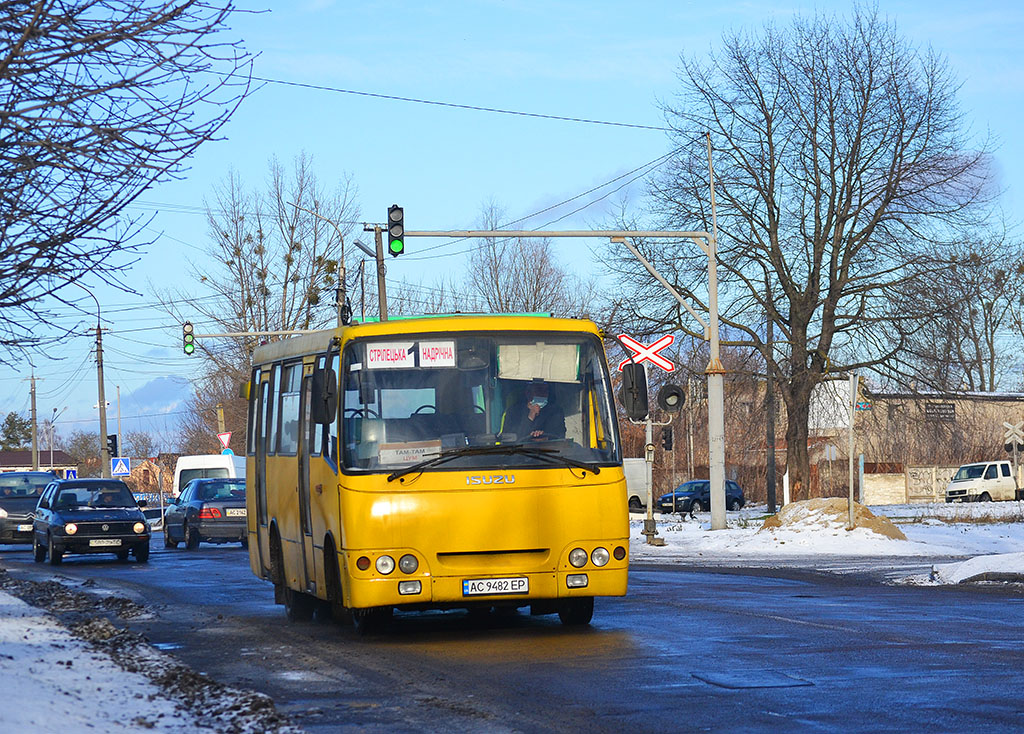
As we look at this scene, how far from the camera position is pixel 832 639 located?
12047 mm

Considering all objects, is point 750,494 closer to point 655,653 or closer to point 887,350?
point 887,350

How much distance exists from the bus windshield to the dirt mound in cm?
1653

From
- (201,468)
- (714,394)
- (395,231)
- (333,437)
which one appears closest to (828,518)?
(714,394)

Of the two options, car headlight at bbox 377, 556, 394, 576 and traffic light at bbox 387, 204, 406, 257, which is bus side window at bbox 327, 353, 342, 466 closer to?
car headlight at bbox 377, 556, 394, 576

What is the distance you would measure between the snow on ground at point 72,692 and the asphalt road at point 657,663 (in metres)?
0.75

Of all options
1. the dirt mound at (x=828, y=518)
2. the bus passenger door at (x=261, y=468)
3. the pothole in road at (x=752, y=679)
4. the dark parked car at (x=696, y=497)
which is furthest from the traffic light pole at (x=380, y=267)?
the dark parked car at (x=696, y=497)

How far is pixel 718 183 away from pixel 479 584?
3054 cm

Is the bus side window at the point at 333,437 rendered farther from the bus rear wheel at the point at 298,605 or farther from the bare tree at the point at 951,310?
the bare tree at the point at 951,310

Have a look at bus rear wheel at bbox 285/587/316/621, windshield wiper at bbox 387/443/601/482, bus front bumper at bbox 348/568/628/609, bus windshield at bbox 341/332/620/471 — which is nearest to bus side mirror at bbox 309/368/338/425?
bus windshield at bbox 341/332/620/471

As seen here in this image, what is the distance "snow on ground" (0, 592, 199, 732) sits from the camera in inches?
329

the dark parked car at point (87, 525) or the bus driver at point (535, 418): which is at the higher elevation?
the bus driver at point (535, 418)

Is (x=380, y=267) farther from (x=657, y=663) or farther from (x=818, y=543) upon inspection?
(x=657, y=663)

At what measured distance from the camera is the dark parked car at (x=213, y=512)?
1361 inches

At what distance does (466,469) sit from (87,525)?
18.5 m
